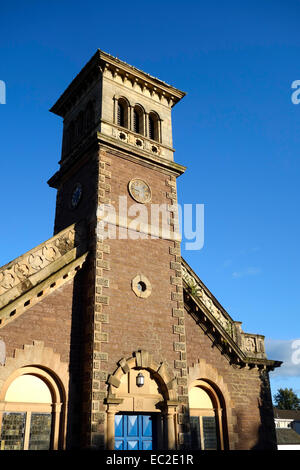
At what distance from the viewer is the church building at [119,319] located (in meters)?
12.8

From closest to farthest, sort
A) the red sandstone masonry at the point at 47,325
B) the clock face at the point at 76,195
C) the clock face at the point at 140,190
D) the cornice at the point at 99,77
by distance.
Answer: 1. the red sandstone masonry at the point at 47,325
2. the clock face at the point at 140,190
3. the clock face at the point at 76,195
4. the cornice at the point at 99,77

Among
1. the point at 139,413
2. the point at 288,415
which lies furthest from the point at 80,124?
the point at 288,415

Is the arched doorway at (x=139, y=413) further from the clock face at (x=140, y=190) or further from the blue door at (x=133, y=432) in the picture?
the clock face at (x=140, y=190)

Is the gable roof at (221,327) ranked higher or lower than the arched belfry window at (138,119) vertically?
lower

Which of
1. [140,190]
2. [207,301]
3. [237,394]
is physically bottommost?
[237,394]

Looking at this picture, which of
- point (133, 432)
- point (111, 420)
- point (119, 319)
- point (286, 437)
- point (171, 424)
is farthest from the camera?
point (286, 437)

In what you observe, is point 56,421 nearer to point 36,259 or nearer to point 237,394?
point 36,259

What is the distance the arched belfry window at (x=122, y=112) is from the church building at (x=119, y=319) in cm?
5

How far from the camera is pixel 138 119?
1928cm

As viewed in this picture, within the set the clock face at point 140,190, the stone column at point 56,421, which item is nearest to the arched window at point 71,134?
the clock face at point 140,190

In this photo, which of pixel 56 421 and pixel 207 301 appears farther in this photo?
pixel 207 301

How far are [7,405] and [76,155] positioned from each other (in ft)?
34.0

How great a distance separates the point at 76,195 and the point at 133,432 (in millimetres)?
9376
